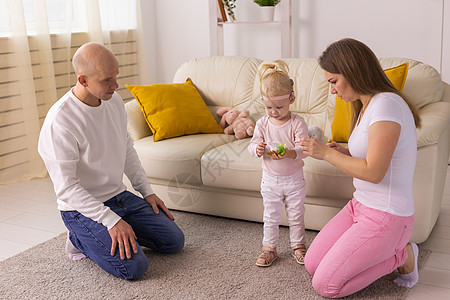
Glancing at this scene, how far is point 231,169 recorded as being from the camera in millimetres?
2670

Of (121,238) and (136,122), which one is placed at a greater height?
(136,122)

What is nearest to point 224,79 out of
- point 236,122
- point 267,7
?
point 236,122

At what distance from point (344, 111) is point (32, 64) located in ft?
7.73

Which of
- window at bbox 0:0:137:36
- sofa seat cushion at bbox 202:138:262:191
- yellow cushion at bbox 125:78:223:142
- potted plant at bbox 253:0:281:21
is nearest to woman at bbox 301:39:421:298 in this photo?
sofa seat cushion at bbox 202:138:262:191

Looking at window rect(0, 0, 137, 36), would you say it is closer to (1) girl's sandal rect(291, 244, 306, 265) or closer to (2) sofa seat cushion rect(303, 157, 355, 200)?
(2) sofa seat cushion rect(303, 157, 355, 200)

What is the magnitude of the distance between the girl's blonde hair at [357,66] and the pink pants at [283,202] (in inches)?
20.9

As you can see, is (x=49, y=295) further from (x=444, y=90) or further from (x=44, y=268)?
(x=444, y=90)

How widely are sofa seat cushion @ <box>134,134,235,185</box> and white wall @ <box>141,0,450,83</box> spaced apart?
178cm

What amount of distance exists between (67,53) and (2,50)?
0.57 m

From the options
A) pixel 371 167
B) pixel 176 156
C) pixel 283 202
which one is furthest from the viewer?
pixel 176 156

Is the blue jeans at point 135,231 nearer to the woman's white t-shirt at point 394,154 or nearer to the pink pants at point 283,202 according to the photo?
the pink pants at point 283,202

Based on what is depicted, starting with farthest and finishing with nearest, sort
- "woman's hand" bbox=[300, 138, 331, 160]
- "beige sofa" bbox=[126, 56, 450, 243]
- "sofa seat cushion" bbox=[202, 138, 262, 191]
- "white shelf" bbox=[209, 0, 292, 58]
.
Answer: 1. "white shelf" bbox=[209, 0, 292, 58]
2. "sofa seat cushion" bbox=[202, 138, 262, 191]
3. "beige sofa" bbox=[126, 56, 450, 243]
4. "woman's hand" bbox=[300, 138, 331, 160]

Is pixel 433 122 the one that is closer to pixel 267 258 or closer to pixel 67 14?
pixel 267 258

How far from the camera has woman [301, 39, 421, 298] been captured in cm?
186
